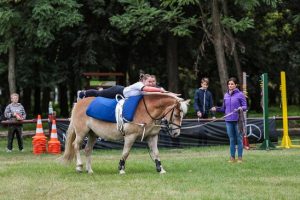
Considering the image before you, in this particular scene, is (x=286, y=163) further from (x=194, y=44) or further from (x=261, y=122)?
(x=194, y=44)

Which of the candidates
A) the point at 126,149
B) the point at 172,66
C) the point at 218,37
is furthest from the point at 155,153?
the point at 172,66

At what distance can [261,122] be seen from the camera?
73.5 feet

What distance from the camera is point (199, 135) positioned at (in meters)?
22.1

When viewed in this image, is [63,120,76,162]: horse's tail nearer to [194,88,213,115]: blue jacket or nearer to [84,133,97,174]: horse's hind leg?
[84,133,97,174]: horse's hind leg

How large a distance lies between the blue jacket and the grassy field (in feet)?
11.5

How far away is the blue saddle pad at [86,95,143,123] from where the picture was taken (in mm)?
13391

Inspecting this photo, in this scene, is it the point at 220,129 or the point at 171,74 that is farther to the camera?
the point at 171,74

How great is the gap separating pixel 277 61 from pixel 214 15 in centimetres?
1260

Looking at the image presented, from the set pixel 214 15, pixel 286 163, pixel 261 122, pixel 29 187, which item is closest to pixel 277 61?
pixel 214 15

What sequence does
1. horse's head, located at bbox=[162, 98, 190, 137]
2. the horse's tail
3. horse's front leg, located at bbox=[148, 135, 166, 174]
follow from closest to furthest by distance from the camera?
horse's head, located at bbox=[162, 98, 190, 137]
horse's front leg, located at bbox=[148, 135, 166, 174]
the horse's tail

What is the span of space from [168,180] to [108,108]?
8.01 feet

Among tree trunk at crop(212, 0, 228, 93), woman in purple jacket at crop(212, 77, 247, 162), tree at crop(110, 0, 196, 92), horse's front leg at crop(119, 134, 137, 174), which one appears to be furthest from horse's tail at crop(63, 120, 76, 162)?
tree trunk at crop(212, 0, 228, 93)

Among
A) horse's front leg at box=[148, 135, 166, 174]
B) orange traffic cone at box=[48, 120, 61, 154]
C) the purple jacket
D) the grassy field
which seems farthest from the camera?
orange traffic cone at box=[48, 120, 61, 154]

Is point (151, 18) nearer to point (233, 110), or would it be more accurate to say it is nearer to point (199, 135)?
point (199, 135)
